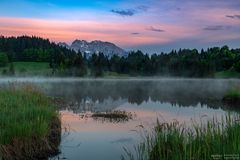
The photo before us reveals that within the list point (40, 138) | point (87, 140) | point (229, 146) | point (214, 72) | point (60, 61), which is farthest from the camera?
point (60, 61)

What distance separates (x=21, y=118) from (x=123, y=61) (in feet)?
481

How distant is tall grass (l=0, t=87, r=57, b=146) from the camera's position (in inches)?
499

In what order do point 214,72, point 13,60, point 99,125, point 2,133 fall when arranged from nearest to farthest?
point 2,133 → point 99,125 → point 214,72 → point 13,60

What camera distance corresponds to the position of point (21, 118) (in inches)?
579

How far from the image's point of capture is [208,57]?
15825 cm

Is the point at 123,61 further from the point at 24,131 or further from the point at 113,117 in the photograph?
the point at 24,131

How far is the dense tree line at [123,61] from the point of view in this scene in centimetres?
14362

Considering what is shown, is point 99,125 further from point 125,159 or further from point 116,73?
point 116,73

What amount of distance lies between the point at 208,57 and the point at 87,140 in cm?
14641

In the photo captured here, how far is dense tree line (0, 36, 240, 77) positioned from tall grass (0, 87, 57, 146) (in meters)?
118

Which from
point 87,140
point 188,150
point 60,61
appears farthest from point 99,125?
point 60,61

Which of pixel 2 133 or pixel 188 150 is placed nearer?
pixel 188 150

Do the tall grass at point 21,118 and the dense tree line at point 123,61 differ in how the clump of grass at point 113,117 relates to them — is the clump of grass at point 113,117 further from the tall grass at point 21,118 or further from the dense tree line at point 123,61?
the dense tree line at point 123,61

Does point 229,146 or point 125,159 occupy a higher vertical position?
point 229,146
